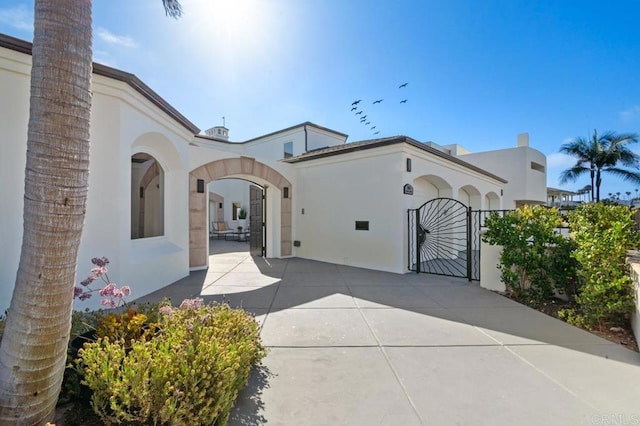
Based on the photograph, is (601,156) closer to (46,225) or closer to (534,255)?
(534,255)

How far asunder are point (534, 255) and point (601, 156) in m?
23.7

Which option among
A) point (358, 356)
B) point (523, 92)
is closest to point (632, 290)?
point (358, 356)

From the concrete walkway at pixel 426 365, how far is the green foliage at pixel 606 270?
494 millimetres

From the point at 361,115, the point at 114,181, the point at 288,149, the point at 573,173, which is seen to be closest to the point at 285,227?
the point at 361,115

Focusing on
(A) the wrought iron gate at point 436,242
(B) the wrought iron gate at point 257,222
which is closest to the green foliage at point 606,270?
(A) the wrought iron gate at point 436,242

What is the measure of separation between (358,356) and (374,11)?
6981 millimetres

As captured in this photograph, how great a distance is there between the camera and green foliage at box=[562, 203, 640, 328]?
3814 mm

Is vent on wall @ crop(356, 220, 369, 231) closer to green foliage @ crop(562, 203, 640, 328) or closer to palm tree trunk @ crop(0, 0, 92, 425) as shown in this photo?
green foliage @ crop(562, 203, 640, 328)

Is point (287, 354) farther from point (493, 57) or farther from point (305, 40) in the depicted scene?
point (493, 57)

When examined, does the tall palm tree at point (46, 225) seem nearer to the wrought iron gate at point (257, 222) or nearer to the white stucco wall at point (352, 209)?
the white stucco wall at point (352, 209)

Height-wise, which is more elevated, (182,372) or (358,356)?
(182,372)

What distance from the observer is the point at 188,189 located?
751cm

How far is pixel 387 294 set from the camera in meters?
5.72

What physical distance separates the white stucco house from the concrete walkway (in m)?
1.60
